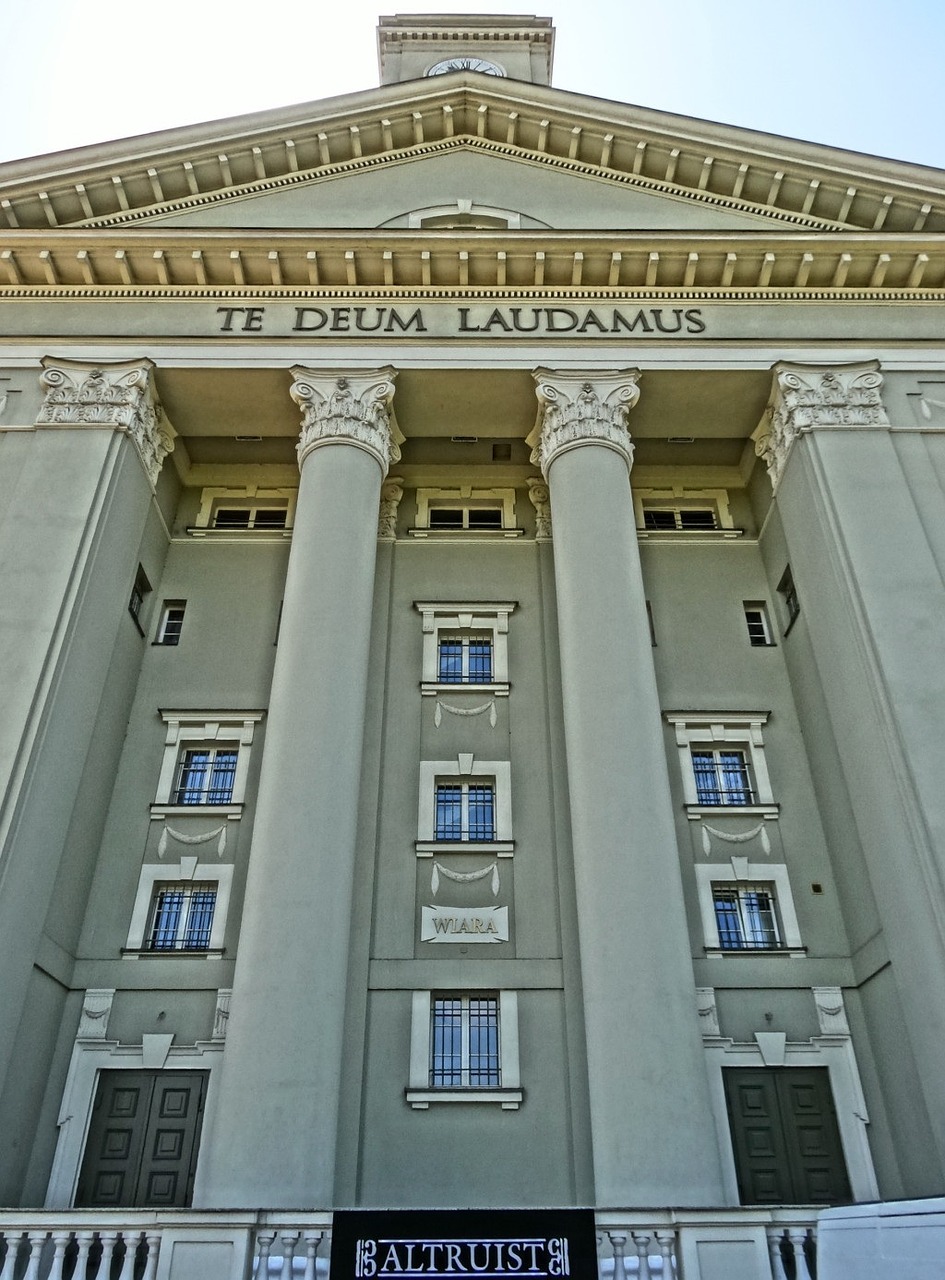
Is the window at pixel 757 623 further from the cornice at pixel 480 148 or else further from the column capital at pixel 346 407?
the cornice at pixel 480 148

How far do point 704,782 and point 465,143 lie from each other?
50.1 ft

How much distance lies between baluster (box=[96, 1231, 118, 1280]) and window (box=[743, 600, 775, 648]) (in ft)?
47.0

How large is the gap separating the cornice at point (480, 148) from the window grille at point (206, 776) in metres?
11.3

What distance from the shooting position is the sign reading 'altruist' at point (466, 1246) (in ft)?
31.6

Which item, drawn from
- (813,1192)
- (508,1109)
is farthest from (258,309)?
(813,1192)

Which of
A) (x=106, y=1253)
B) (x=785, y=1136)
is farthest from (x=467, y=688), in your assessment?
(x=106, y=1253)

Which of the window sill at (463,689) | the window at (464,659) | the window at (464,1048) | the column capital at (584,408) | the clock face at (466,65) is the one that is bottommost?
the window at (464,1048)

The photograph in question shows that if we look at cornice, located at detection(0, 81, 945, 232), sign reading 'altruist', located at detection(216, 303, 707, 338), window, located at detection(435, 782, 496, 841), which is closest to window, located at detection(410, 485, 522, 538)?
sign reading 'altruist', located at detection(216, 303, 707, 338)

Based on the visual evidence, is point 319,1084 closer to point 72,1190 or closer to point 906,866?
point 72,1190

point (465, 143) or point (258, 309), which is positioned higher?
point (465, 143)

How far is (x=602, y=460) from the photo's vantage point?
18.2 meters

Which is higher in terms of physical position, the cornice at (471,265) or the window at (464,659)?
the cornice at (471,265)

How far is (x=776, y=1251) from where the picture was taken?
1006 cm

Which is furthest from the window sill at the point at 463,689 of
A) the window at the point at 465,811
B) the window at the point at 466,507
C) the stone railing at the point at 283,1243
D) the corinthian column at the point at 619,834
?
the stone railing at the point at 283,1243
